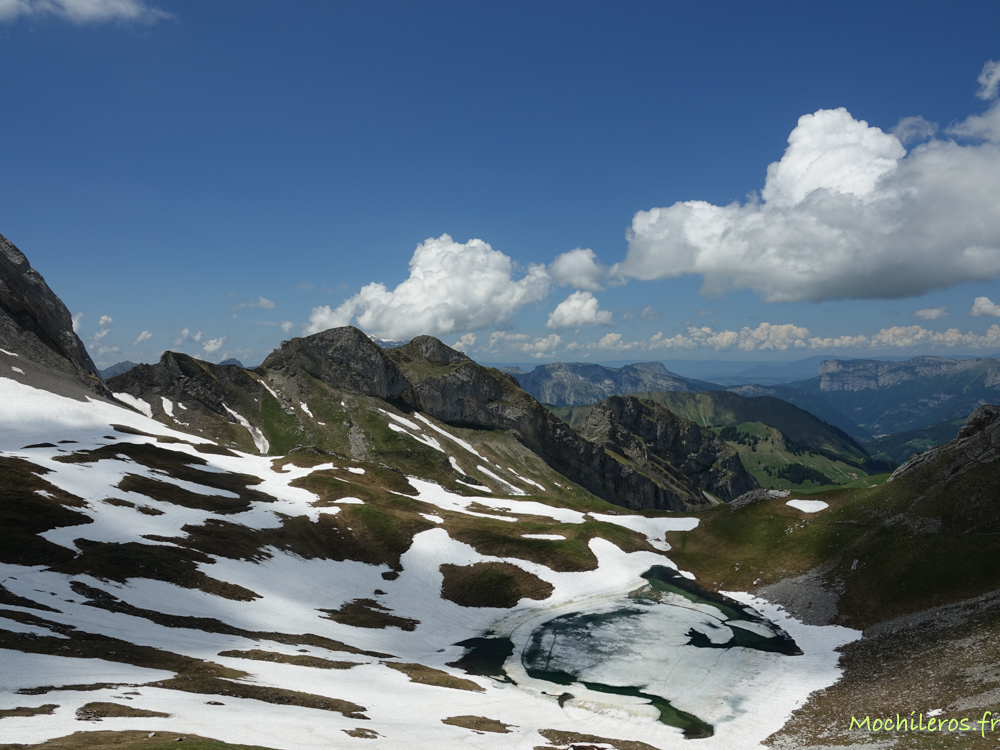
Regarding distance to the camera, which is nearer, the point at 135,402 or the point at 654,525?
the point at 654,525

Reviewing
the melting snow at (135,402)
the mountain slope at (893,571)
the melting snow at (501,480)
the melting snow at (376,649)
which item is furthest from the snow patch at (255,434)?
the mountain slope at (893,571)

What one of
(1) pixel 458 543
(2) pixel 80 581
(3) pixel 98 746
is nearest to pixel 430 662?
(1) pixel 458 543

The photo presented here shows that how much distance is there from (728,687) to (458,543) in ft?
149

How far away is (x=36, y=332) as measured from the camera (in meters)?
147

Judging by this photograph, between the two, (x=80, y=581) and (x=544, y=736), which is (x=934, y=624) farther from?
(x=80, y=581)

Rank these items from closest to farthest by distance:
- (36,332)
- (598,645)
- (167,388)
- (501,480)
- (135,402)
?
(598,645)
(36,332)
(135,402)
(501,480)
(167,388)

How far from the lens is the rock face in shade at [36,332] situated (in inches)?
5183

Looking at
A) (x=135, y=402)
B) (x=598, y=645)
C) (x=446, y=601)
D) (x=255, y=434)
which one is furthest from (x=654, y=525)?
(x=135, y=402)

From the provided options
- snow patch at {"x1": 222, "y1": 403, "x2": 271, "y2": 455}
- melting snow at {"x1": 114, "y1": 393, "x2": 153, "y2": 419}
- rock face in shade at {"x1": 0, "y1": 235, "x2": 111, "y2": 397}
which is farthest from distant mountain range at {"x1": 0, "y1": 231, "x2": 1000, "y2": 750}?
snow patch at {"x1": 222, "y1": 403, "x2": 271, "y2": 455}

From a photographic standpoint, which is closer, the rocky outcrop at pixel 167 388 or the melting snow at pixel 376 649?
the melting snow at pixel 376 649

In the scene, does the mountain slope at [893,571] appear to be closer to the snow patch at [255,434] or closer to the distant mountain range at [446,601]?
the distant mountain range at [446,601]

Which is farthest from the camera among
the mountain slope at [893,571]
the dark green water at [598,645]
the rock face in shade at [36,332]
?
the rock face in shade at [36,332]

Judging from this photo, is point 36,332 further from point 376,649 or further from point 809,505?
point 809,505

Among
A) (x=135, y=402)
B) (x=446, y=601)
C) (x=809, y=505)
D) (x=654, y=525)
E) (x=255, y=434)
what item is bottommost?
(x=446, y=601)
